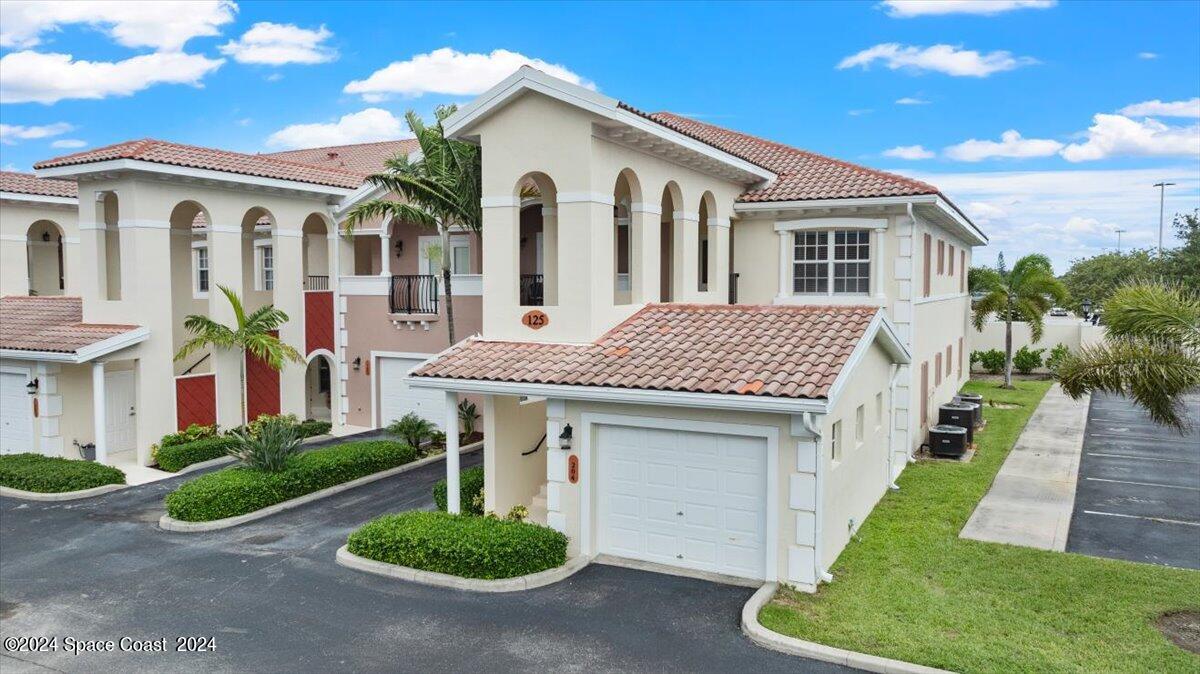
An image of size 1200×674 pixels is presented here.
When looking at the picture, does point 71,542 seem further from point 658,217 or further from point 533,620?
point 658,217

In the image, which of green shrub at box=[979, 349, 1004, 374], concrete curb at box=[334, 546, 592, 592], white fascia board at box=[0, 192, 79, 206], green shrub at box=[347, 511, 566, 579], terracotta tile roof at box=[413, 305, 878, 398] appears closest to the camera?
terracotta tile roof at box=[413, 305, 878, 398]

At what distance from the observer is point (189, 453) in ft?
63.0

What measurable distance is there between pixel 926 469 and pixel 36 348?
19781 millimetres

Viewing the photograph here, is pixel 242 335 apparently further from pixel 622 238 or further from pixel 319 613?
pixel 319 613

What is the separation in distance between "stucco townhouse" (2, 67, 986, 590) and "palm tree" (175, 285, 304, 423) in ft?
1.87

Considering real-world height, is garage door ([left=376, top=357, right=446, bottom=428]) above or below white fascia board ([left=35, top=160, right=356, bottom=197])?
below

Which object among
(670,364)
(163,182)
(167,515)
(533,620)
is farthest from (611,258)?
(163,182)

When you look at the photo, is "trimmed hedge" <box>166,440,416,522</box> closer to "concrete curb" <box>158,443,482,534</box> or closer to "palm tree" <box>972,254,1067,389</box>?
"concrete curb" <box>158,443,482,534</box>

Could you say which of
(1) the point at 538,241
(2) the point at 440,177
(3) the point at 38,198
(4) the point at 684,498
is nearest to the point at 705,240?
(1) the point at 538,241

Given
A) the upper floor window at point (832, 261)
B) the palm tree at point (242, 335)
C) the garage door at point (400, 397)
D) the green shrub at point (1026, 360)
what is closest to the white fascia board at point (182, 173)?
the palm tree at point (242, 335)

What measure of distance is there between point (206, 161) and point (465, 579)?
13.8 meters

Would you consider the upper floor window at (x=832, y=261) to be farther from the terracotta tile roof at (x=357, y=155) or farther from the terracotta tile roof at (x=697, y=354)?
the terracotta tile roof at (x=357, y=155)

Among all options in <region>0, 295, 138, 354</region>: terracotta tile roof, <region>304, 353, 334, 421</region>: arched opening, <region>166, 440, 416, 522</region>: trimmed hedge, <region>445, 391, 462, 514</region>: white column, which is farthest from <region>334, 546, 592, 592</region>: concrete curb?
<region>304, 353, 334, 421</region>: arched opening

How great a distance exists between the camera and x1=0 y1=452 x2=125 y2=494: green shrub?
1697cm
